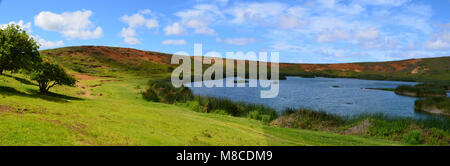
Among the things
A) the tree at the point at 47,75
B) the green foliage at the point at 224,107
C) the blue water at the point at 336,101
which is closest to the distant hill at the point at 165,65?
the blue water at the point at 336,101

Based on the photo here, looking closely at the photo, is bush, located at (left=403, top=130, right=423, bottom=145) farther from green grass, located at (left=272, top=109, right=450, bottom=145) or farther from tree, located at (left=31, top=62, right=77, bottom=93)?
tree, located at (left=31, top=62, right=77, bottom=93)

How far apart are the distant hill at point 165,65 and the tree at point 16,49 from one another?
65.2 meters

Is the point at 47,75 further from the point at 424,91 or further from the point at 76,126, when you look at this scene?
the point at 424,91

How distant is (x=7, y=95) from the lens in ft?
53.0

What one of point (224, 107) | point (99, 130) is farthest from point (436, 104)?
point (99, 130)

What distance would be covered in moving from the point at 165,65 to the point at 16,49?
374 feet

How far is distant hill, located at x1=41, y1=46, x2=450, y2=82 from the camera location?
3991 inches

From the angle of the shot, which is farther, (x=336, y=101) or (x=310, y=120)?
(x=336, y=101)

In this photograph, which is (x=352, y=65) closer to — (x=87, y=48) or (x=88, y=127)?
(x=87, y=48)

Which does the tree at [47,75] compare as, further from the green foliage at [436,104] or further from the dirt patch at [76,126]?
the green foliage at [436,104]

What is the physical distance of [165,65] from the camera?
132 metres
